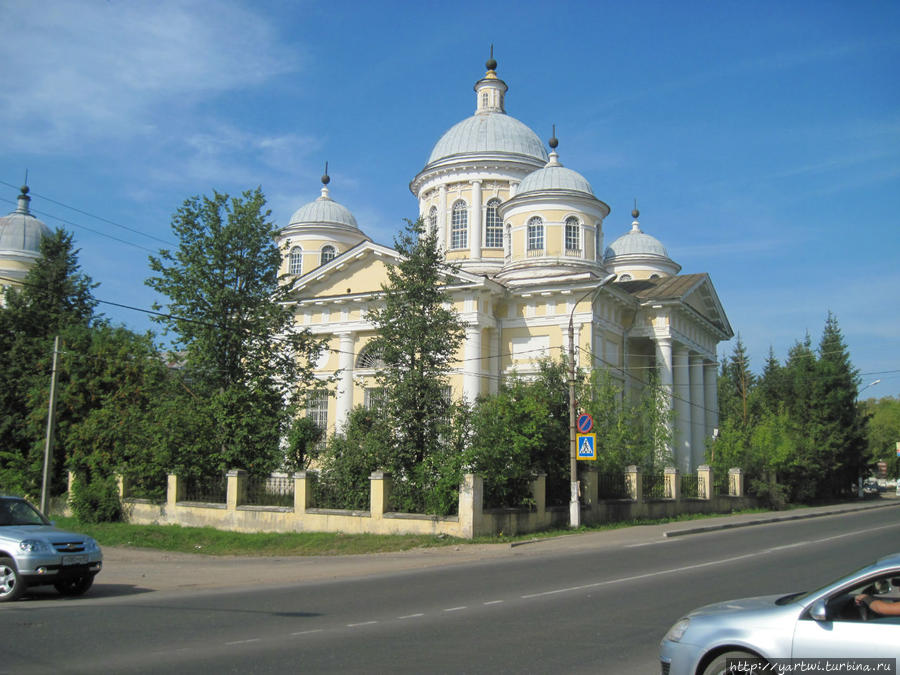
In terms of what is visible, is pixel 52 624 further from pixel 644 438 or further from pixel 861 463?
pixel 861 463

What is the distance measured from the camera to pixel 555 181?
124 feet

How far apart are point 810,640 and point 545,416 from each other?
17564 millimetres

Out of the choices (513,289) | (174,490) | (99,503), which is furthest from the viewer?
(513,289)

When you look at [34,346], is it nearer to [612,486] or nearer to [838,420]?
[612,486]

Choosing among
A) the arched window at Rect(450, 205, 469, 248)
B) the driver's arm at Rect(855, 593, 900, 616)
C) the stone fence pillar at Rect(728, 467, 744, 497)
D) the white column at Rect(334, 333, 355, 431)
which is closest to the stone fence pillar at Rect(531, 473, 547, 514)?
the white column at Rect(334, 333, 355, 431)

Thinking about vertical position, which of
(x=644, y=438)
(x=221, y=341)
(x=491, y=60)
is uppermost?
(x=491, y=60)

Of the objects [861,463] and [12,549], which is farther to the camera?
[861,463]

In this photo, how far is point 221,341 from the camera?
26047 millimetres

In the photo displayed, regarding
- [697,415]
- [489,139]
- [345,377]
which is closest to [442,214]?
[489,139]

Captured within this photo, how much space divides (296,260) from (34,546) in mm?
35865

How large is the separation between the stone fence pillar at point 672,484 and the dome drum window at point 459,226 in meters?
18.4

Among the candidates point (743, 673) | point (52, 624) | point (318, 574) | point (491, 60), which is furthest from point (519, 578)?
point (491, 60)

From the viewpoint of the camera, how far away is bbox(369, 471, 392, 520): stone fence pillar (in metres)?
20.3

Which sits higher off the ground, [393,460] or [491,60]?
[491,60]
